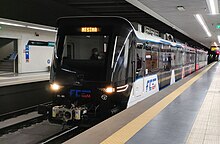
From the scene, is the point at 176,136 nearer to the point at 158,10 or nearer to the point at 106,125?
the point at 106,125

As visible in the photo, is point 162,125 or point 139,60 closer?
point 162,125

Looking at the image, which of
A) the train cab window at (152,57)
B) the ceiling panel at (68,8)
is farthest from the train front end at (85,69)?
the ceiling panel at (68,8)

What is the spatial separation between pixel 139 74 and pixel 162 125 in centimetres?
301

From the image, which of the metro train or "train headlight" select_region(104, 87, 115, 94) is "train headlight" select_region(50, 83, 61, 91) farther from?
"train headlight" select_region(104, 87, 115, 94)

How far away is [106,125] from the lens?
4.61 metres

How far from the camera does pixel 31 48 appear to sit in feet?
45.9

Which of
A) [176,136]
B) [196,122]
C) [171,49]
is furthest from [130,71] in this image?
[171,49]

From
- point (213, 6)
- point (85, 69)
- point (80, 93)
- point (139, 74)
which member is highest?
point (213, 6)

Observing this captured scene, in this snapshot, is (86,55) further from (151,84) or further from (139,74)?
(151,84)

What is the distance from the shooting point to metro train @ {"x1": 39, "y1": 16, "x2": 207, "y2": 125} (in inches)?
241

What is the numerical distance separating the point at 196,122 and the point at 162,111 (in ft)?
3.36

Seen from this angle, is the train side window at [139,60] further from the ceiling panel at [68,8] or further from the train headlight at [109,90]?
the ceiling panel at [68,8]

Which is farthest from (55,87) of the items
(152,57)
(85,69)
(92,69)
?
(152,57)

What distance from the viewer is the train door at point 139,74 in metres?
7.20
